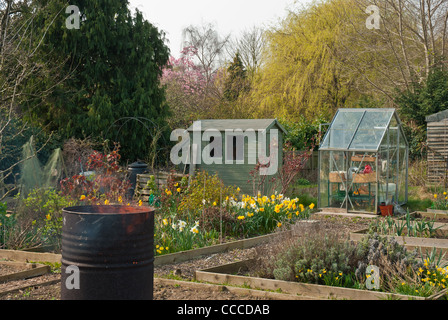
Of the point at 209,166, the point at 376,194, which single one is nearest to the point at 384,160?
the point at 376,194

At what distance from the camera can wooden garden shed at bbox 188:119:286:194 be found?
1441 cm

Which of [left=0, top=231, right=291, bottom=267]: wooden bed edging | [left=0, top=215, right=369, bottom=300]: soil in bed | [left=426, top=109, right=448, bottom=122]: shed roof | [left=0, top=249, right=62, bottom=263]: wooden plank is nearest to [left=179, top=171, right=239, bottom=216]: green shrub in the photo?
[left=0, top=231, right=291, bottom=267]: wooden bed edging

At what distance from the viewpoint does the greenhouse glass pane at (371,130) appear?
11819 mm

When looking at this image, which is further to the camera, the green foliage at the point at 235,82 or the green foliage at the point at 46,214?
the green foliage at the point at 235,82

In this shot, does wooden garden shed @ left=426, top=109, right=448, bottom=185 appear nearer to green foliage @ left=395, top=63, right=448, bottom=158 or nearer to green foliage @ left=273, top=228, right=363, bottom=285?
green foliage @ left=395, top=63, right=448, bottom=158

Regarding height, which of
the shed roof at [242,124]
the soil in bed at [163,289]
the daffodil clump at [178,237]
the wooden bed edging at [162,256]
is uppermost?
the shed roof at [242,124]

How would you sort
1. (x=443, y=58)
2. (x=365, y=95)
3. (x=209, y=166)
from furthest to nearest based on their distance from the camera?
(x=365, y=95), (x=443, y=58), (x=209, y=166)

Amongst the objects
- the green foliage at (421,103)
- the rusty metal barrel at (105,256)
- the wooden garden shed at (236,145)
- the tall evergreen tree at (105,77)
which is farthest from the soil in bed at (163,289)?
the green foliage at (421,103)

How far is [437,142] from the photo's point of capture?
1577 cm

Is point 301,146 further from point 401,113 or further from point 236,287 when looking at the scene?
point 236,287

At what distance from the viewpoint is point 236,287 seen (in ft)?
16.0

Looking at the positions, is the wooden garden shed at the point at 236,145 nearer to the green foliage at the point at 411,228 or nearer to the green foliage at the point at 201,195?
the green foliage at the point at 201,195

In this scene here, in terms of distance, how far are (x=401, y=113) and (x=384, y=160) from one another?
659 centimetres
